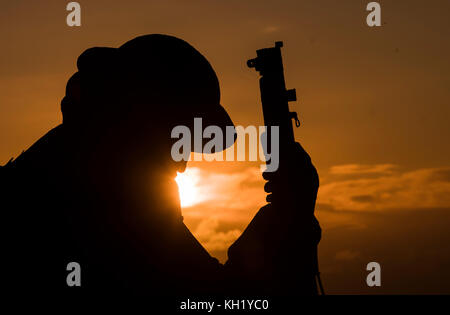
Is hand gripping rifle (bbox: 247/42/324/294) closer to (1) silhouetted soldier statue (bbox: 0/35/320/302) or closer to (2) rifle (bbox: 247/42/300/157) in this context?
(2) rifle (bbox: 247/42/300/157)

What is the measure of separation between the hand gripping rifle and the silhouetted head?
54cm

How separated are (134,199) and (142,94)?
1309mm

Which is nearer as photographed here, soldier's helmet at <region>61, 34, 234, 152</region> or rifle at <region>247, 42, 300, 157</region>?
soldier's helmet at <region>61, 34, 234, 152</region>

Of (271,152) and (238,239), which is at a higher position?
(271,152)

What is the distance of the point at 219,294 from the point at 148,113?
2.22 meters

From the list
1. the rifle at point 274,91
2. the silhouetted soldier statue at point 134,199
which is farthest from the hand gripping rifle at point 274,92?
the silhouetted soldier statue at point 134,199

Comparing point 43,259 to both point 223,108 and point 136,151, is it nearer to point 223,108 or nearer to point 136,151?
point 136,151

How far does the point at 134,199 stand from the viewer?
6.08m

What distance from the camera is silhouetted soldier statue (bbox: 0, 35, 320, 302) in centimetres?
557

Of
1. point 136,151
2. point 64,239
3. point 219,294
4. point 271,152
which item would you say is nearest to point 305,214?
point 271,152

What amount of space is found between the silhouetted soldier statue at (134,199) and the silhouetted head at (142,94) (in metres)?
0.01

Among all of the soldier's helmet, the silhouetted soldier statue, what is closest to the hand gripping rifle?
the silhouetted soldier statue

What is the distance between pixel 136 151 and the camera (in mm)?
6363

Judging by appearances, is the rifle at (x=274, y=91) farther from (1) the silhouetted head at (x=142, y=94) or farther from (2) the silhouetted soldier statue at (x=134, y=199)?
(1) the silhouetted head at (x=142, y=94)
